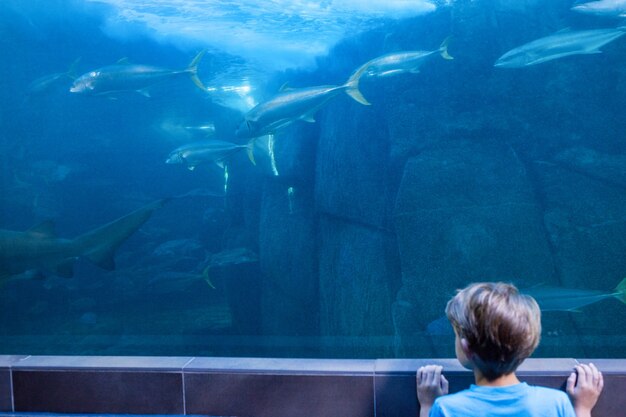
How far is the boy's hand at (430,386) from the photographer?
2490 mm

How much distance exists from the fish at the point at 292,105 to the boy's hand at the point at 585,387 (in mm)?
4511

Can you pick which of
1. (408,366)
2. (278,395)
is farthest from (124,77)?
(408,366)

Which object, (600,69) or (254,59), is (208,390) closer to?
(600,69)

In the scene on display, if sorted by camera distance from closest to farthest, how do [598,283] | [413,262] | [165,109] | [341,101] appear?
[598,283] < [413,262] < [341,101] < [165,109]

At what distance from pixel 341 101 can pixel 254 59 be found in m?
6.35

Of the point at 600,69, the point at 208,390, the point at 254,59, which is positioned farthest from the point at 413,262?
the point at 254,59

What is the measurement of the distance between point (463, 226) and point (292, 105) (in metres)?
3.42

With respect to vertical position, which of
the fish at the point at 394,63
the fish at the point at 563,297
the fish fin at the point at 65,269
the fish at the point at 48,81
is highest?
the fish at the point at 48,81

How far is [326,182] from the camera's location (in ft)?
31.2

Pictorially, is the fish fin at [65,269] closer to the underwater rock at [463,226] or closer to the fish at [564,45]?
the underwater rock at [463,226]

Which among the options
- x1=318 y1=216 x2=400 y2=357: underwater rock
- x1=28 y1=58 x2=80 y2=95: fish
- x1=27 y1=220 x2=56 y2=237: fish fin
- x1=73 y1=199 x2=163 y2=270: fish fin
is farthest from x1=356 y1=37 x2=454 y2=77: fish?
x1=28 y1=58 x2=80 y2=95: fish

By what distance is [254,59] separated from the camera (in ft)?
50.7

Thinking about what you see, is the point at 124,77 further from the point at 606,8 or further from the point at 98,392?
the point at 606,8

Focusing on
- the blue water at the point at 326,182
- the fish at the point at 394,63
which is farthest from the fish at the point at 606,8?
the fish at the point at 394,63
